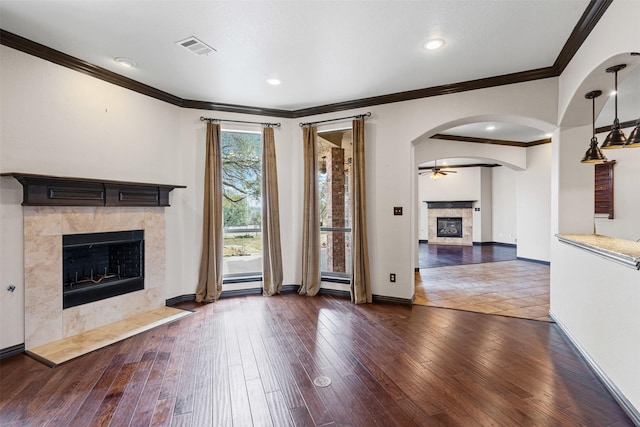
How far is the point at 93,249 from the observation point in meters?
3.84

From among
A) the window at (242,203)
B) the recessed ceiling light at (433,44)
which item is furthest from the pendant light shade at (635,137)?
the window at (242,203)

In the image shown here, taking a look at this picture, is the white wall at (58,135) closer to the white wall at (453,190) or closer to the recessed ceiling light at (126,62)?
the recessed ceiling light at (126,62)

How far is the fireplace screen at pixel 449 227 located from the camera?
11.5m

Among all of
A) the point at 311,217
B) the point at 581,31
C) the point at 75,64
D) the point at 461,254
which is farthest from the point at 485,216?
Answer: the point at 75,64

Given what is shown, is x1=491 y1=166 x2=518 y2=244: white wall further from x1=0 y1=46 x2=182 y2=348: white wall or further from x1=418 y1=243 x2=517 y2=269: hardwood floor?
x1=0 y1=46 x2=182 y2=348: white wall

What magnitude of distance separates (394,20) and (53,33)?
3067 millimetres

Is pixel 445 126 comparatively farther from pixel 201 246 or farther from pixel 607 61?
pixel 201 246

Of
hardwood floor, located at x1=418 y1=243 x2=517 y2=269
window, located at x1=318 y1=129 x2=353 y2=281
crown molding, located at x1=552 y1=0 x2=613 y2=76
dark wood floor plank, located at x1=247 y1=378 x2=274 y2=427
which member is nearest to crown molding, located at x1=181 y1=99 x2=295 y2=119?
window, located at x1=318 y1=129 x2=353 y2=281

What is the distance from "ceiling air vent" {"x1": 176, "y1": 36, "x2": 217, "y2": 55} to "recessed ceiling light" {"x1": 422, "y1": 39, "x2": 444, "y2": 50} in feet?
6.92

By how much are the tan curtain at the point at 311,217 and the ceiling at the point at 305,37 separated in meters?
1.04

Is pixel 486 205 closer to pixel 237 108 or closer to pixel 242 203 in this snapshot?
pixel 242 203

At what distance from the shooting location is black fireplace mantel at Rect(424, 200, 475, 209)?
11281mm

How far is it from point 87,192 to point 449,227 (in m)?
11.1

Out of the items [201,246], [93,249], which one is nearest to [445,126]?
[201,246]
